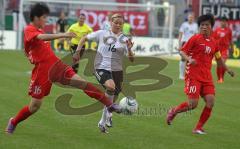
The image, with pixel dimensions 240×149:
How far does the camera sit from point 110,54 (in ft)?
40.9

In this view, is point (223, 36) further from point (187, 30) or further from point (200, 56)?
point (200, 56)

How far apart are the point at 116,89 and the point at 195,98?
1437 mm

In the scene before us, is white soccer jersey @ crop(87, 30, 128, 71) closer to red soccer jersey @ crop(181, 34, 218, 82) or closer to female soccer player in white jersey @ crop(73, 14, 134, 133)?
female soccer player in white jersey @ crop(73, 14, 134, 133)

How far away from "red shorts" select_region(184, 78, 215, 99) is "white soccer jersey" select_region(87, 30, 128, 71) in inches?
52.0

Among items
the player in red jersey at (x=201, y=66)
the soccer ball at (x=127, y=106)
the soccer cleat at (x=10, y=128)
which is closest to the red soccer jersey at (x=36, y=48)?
the soccer cleat at (x=10, y=128)

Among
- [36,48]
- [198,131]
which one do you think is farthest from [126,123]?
[36,48]

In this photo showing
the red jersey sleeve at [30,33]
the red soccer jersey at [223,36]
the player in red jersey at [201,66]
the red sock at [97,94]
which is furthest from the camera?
the red soccer jersey at [223,36]

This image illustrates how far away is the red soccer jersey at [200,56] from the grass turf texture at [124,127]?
1.06 meters

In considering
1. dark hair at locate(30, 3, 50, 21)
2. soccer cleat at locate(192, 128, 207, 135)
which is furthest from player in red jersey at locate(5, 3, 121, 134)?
soccer cleat at locate(192, 128, 207, 135)

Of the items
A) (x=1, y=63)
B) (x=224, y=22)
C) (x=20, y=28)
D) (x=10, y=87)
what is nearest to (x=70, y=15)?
(x=20, y=28)

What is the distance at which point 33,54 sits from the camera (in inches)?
451

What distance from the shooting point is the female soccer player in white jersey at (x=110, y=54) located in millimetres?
12367

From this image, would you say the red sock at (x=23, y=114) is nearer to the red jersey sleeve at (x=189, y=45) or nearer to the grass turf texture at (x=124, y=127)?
the grass turf texture at (x=124, y=127)

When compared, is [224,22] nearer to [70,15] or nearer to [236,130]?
[236,130]
